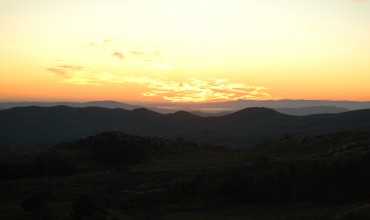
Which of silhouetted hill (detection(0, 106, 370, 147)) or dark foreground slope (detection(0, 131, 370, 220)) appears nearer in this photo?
dark foreground slope (detection(0, 131, 370, 220))

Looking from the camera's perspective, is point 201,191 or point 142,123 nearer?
point 201,191

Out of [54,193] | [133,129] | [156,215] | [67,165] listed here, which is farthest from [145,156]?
[133,129]

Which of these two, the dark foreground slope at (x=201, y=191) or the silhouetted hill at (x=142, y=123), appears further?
the silhouetted hill at (x=142, y=123)

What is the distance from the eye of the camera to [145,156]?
69.2 meters

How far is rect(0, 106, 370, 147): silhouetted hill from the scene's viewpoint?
15088cm

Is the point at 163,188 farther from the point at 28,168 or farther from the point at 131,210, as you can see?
the point at 28,168

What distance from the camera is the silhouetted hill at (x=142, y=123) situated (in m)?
151

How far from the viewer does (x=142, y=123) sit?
178750 millimetres

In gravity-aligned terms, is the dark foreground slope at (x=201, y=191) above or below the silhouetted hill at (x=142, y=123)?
below

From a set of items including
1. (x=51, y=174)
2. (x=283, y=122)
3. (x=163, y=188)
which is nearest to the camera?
(x=163, y=188)

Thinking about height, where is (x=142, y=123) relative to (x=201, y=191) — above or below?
above

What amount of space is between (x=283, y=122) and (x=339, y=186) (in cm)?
12533

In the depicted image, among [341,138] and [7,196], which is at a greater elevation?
[341,138]

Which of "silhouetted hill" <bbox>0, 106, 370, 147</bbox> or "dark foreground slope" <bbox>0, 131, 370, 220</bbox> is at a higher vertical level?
"silhouetted hill" <bbox>0, 106, 370, 147</bbox>
